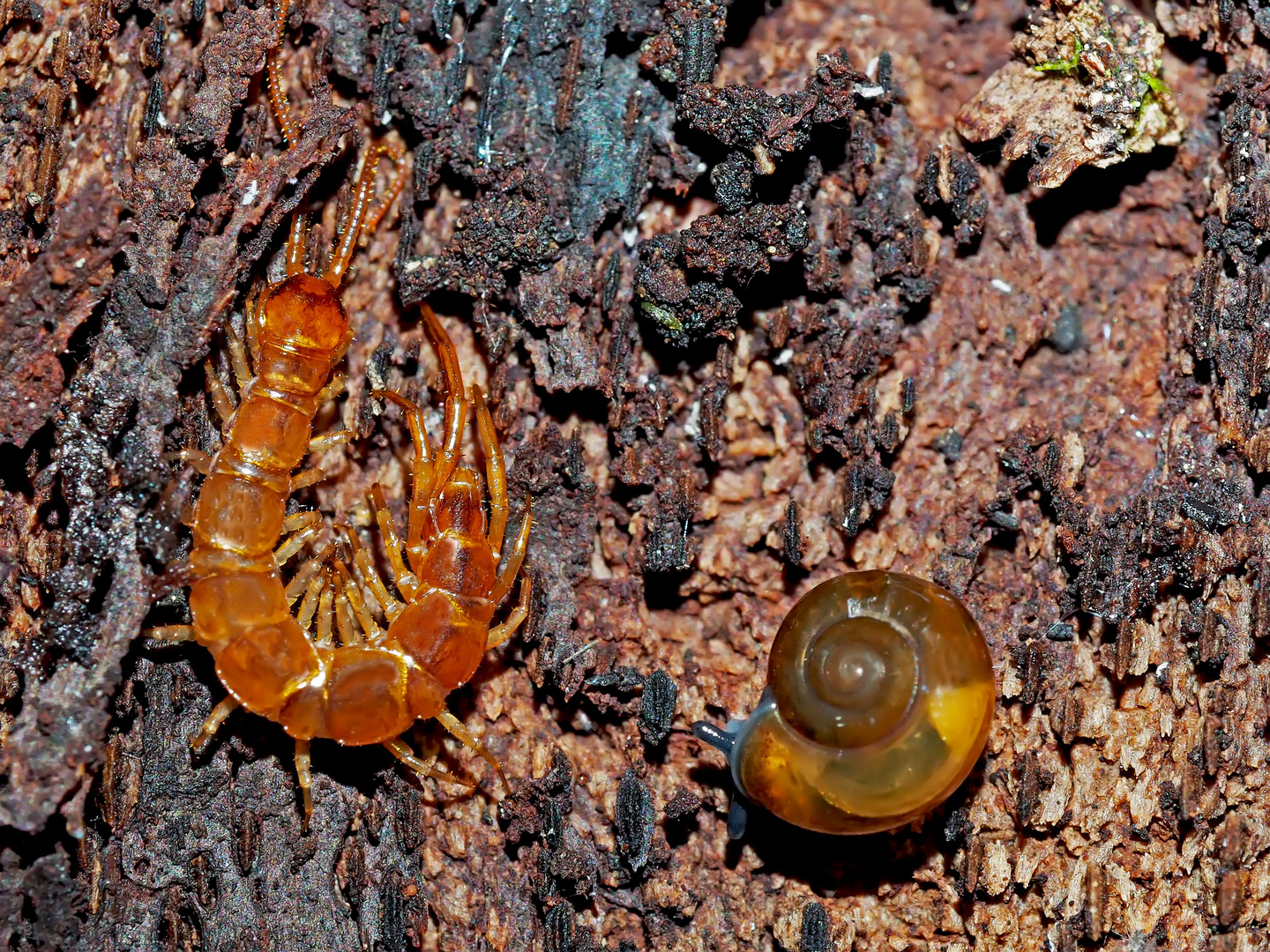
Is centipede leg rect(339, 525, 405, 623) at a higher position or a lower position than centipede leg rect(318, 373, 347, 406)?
lower

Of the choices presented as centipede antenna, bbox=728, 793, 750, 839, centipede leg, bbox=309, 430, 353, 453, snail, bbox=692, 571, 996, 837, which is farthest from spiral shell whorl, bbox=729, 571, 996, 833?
centipede leg, bbox=309, 430, 353, 453

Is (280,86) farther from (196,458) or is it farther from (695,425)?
(695,425)

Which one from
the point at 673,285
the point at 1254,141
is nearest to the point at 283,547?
the point at 673,285

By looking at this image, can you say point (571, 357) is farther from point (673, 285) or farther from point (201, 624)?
point (201, 624)

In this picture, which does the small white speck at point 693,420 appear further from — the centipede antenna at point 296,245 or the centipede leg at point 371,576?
the centipede antenna at point 296,245

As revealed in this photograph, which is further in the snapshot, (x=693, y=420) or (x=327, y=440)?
(x=693, y=420)

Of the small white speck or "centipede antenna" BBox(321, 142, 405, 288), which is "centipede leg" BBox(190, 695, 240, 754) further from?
the small white speck

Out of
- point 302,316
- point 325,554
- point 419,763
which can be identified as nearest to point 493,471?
point 325,554
